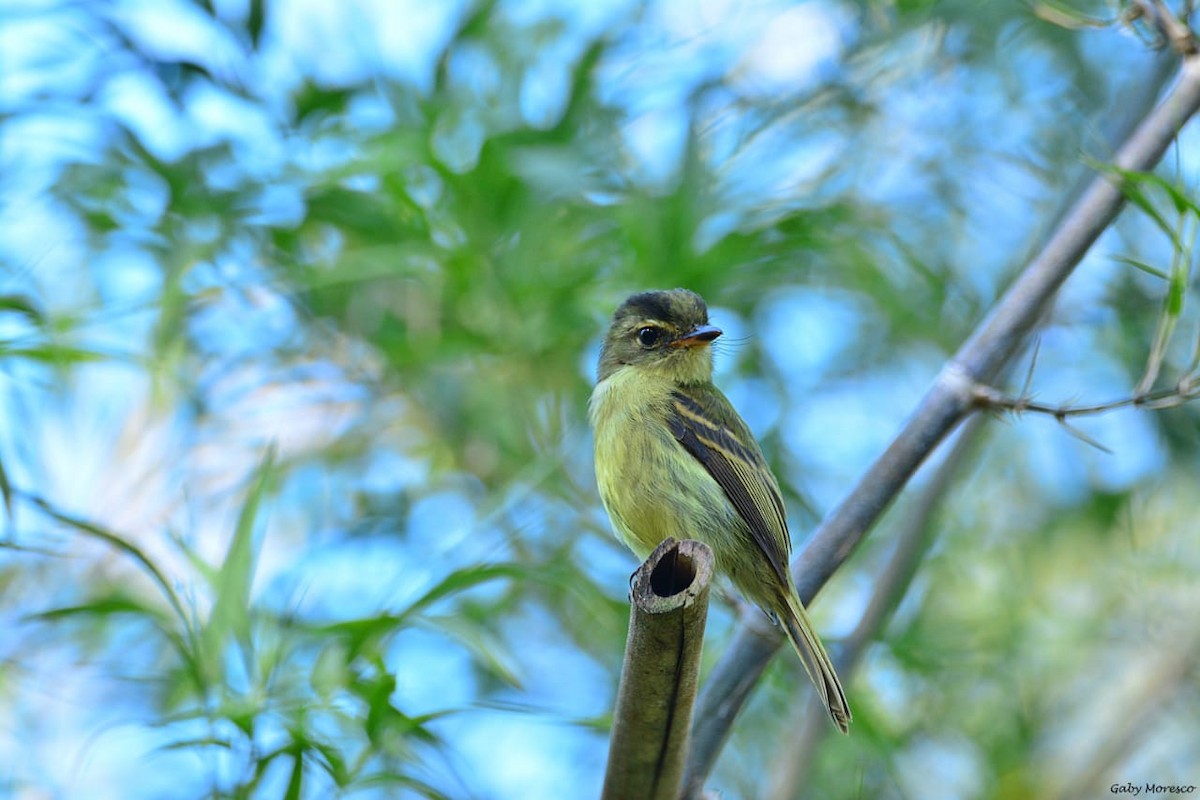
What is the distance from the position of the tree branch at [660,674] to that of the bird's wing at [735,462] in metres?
0.89

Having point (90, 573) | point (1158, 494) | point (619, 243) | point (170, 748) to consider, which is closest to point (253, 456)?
point (90, 573)

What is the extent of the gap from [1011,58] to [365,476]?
Result: 307 centimetres

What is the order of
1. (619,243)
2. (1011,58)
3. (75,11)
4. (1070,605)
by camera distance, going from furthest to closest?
(1070,605) < (1011,58) < (619,243) < (75,11)

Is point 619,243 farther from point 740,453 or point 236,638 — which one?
point 236,638

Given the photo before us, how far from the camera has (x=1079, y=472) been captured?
5.20 meters

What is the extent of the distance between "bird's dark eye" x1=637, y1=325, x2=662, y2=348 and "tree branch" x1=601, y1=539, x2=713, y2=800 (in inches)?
61.3

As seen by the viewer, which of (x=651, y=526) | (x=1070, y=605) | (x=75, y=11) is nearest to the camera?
(x=651, y=526)

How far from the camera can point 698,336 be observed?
370cm

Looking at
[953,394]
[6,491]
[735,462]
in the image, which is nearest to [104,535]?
[6,491]

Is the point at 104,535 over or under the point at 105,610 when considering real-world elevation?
over

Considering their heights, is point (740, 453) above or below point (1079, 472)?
above

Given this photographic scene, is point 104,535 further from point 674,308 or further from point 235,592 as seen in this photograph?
point 674,308

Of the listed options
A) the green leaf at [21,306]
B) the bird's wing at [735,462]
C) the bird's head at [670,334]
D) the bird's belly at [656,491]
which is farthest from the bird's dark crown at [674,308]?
the green leaf at [21,306]

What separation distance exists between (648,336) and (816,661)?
1.16 meters
